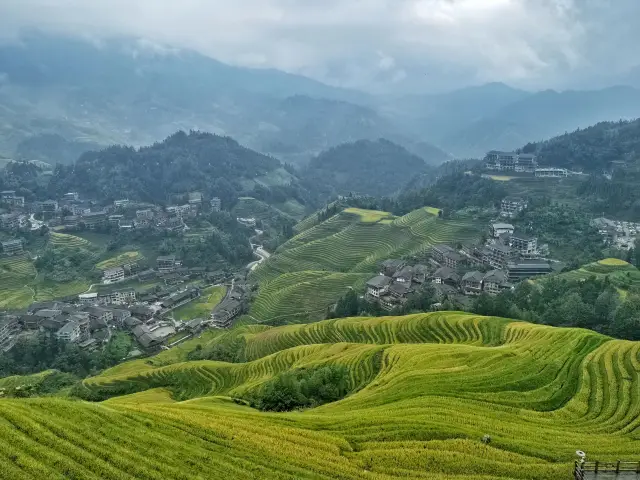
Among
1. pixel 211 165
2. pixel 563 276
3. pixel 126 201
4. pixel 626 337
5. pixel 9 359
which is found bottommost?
pixel 9 359

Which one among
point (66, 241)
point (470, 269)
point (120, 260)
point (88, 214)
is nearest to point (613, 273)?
point (470, 269)

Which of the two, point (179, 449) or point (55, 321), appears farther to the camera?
point (55, 321)

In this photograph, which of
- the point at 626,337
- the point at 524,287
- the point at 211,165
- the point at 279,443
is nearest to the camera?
the point at 279,443

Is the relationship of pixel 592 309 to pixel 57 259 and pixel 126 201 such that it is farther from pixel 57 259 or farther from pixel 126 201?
pixel 126 201

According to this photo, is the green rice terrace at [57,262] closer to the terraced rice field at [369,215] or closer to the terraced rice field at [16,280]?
the terraced rice field at [16,280]

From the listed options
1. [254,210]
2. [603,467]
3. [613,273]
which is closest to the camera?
[603,467]

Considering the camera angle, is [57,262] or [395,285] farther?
[57,262]

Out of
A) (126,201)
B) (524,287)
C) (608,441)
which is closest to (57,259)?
(126,201)

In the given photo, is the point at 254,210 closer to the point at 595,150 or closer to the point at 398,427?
the point at 595,150
